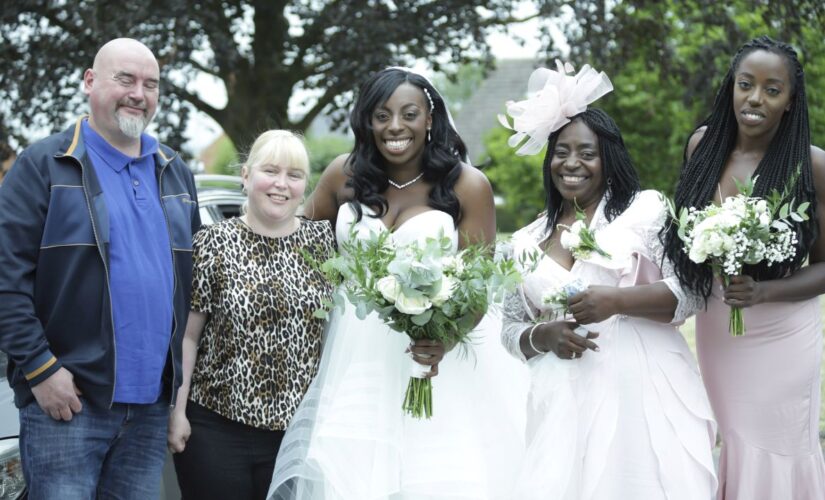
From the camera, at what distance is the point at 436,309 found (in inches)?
145

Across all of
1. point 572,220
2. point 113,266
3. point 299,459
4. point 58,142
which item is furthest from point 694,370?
point 58,142

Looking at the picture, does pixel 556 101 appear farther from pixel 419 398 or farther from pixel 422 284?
pixel 419 398

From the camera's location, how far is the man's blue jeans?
347 centimetres

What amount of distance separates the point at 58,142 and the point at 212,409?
3.86 ft

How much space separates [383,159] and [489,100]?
153 ft

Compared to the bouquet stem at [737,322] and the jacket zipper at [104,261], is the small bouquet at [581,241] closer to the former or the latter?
the bouquet stem at [737,322]

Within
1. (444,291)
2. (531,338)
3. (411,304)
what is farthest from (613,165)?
(411,304)

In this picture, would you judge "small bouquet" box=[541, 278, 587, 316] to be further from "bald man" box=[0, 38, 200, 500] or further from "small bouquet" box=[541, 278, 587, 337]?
"bald man" box=[0, 38, 200, 500]

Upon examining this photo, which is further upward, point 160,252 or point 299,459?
point 160,252

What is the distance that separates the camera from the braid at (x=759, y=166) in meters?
3.87

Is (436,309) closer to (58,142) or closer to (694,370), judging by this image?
(694,370)

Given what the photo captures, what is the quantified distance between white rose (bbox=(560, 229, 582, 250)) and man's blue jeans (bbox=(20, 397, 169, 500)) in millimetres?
1666

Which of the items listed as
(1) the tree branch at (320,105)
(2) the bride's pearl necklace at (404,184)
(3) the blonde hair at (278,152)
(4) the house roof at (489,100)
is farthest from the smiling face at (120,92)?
(4) the house roof at (489,100)

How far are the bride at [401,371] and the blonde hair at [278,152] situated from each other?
0.39 meters
